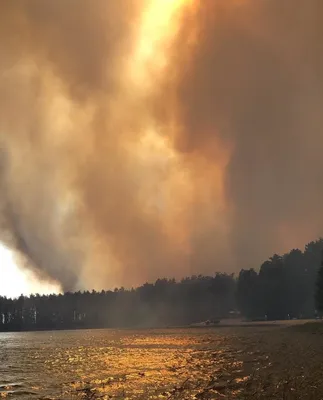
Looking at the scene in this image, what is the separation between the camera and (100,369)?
4675 centimetres

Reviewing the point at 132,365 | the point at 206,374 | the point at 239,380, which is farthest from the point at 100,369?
the point at 239,380

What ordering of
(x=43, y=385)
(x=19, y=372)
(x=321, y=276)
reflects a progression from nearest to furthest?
(x=43, y=385)
(x=19, y=372)
(x=321, y=276)

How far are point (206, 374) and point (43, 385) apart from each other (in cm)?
1508

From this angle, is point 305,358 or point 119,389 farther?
point 305,358

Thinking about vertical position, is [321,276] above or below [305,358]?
above

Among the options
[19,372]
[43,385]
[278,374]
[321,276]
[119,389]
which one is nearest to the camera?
[119,389]

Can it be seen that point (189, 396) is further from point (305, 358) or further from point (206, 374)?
point (305, 358)

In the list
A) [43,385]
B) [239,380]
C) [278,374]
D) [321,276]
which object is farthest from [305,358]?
[321,276]

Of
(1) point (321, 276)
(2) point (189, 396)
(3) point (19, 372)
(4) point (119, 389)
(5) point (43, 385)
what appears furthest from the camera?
(1) point (321, 276)

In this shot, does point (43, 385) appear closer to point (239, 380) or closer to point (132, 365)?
point (132, 365)

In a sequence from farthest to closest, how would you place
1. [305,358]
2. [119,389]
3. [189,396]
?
1. [305,358]
2. [119,389]
3. [189,396]

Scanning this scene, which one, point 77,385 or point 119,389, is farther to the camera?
point 77,385

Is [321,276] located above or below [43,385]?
above

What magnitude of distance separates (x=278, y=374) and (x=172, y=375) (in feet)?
33.0
